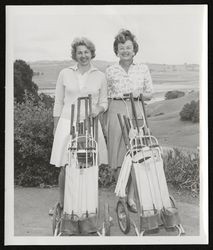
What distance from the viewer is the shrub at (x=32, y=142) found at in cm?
311

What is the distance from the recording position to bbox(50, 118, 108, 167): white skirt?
3.09m

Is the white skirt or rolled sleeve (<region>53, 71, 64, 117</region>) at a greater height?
rolled sleeve (<region>53, 71, 64, 117</region>)

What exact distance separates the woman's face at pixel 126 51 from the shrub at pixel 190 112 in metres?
0.40

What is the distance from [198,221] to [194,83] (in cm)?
74

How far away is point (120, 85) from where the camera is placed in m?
3.10

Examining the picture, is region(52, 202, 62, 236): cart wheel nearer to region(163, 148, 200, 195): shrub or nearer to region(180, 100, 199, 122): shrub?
region(163, 148, 200, 195): shrub

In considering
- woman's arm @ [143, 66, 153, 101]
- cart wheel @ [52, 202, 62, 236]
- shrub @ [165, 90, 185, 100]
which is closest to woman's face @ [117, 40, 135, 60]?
woman's arm @ [143, 66, 153, 101]

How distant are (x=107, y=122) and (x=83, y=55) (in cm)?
38

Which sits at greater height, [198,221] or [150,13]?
[150,13]

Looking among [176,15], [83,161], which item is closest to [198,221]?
[83,161]

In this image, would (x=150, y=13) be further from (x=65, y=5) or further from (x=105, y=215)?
(x=105, y=215)

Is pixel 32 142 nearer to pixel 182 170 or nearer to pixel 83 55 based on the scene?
pixel 83 55

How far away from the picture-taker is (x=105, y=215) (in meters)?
3.07

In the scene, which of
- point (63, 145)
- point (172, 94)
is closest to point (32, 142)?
point (63, 145)
